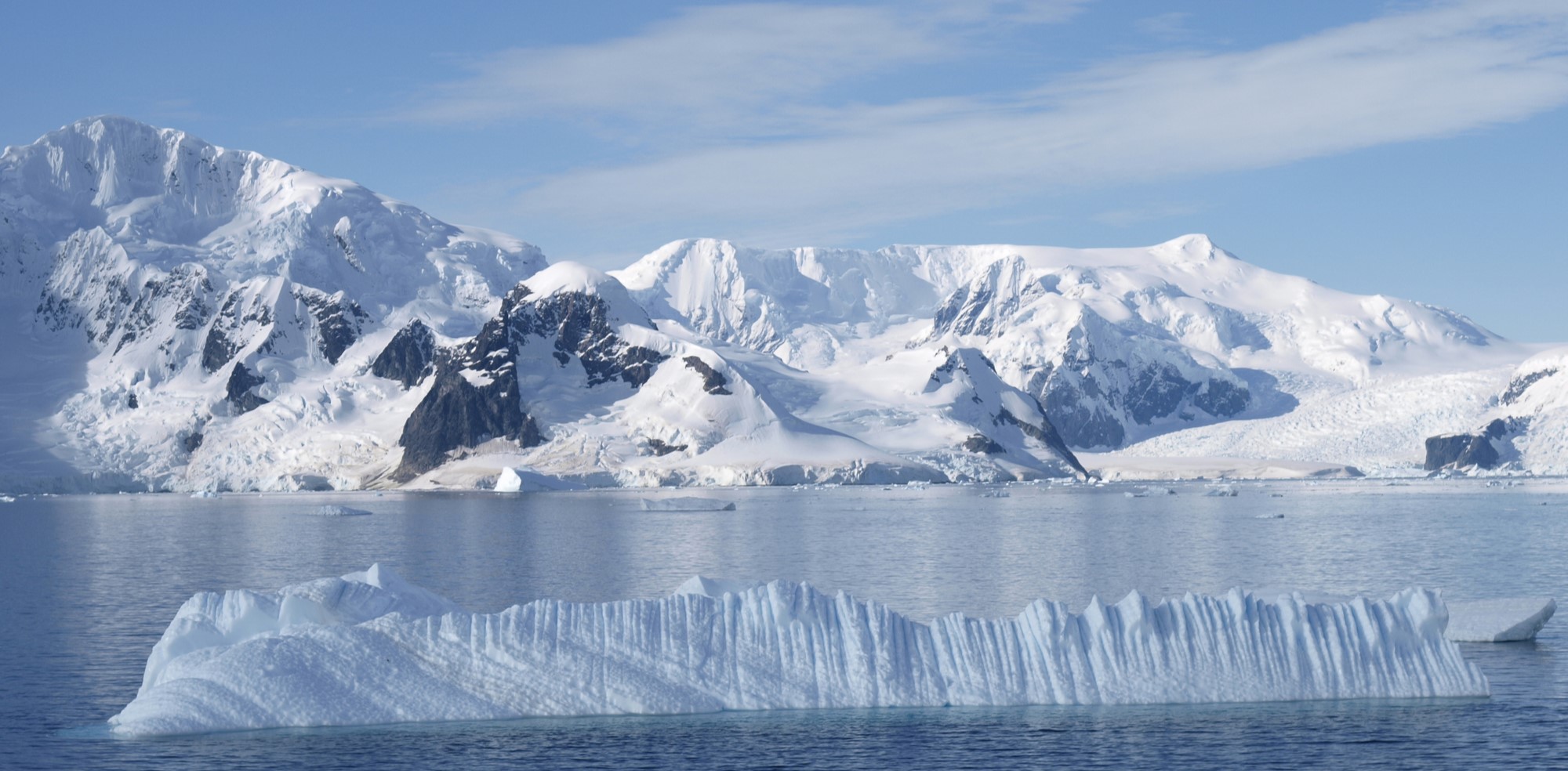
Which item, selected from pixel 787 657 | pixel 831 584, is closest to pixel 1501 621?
pixel 787 657

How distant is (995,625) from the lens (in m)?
32.0

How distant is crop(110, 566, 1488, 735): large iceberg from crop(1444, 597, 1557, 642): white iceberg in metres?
7.34

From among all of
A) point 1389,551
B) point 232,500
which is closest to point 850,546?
point 1389,551

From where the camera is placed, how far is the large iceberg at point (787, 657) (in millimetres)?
29938

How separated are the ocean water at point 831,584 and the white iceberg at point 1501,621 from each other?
3.76ft

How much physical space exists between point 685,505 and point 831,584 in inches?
3138

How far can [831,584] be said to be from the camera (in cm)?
5669

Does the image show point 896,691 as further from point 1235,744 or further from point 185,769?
point 185,769

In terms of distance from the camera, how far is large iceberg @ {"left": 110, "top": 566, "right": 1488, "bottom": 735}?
1179 inches

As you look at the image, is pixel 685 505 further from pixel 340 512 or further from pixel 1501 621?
pixel 1501 621

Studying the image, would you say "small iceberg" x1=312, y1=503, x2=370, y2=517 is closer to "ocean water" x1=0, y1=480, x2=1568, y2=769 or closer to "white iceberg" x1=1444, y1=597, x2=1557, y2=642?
"ocean water" x1=0, y1=480, x2=1568, y2=769

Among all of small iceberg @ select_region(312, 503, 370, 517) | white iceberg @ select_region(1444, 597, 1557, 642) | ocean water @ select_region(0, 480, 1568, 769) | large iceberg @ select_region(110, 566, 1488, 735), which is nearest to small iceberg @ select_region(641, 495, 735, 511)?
ocean water @ select_region(0, 480, 1568, 769)

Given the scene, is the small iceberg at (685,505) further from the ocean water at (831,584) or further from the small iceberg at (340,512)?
the small iceberg at (340,512)

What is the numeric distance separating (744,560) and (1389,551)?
31.2 meters
